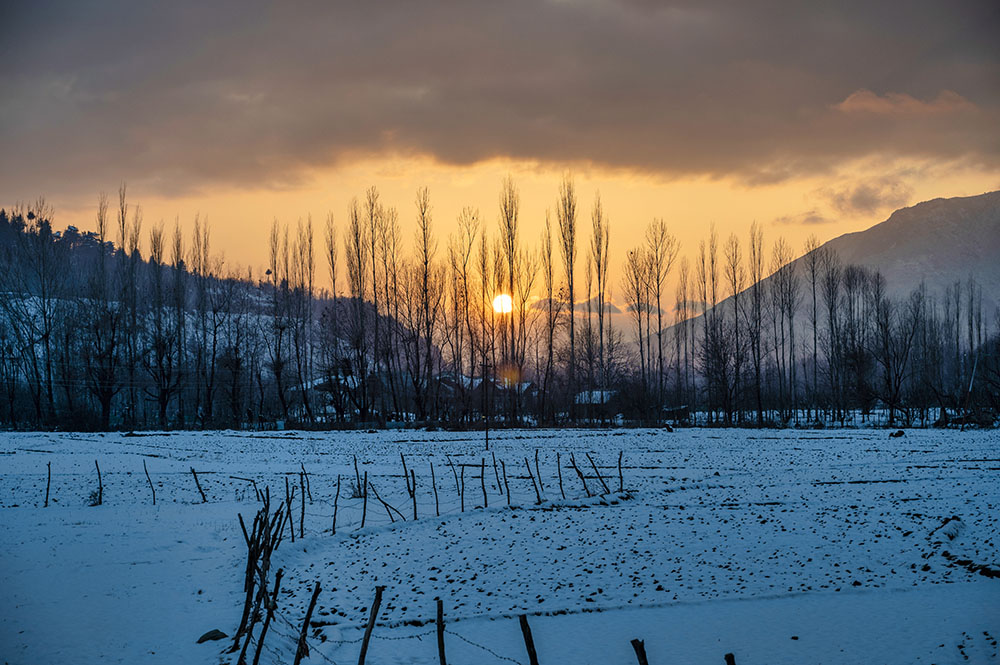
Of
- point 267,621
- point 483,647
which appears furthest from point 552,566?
point 267,621

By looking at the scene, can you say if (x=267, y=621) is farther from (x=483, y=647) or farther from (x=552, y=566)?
(x=552, y=566)

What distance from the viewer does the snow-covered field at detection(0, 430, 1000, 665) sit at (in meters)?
9.19

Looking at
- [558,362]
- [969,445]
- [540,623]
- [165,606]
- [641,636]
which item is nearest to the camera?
[641,636]

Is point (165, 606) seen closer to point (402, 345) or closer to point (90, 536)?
point (90, 536)

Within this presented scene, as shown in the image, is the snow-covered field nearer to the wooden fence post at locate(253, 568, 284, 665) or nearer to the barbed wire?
the barbed wire

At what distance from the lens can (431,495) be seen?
20.1 metres

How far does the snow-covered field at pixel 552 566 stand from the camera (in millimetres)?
9188

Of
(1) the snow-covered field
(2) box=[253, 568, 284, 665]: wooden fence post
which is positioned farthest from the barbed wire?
(2) box=[253, 568, 284, 665]: wooden fence post

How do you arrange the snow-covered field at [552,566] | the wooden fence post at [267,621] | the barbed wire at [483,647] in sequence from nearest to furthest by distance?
the wooden fence post at [267,621], the barbed wire at [483,647], the snow-covered field at [552,566]

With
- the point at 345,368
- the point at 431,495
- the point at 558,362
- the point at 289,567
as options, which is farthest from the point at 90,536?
the point at 558,362

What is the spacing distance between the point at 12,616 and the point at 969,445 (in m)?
31.7

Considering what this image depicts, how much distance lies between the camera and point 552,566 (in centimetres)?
1264

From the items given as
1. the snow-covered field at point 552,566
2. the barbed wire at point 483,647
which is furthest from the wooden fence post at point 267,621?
the barbed wire at point 483,647

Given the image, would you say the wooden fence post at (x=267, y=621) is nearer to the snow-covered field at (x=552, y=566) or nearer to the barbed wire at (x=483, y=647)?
the snow-covered field at (x=552, y=566)
